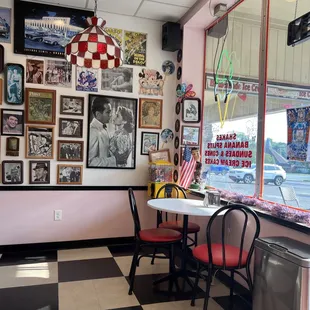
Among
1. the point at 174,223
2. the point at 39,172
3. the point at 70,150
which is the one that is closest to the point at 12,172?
the point at 39,172

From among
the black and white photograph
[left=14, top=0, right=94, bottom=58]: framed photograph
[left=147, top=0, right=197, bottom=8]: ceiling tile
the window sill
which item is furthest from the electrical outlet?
[left=147, top=0, right=197, bottom=8]: ceiling tile

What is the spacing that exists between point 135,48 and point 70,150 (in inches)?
60.2

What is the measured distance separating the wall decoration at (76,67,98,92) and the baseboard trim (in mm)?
1880

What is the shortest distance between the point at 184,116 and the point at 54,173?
1745mm

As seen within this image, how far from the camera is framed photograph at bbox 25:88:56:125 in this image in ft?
11.8

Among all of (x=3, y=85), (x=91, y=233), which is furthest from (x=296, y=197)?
(x=3, y=85)

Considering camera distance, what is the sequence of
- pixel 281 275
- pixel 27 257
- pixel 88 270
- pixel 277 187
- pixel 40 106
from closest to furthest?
1. pixel 281 275
2. pixel 277 187
3. pixel 88 270
4. pixel 27 257
5. pixel 40 106

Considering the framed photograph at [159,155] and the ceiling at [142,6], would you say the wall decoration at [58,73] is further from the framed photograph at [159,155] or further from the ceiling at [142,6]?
the framed photograph at [159,155]

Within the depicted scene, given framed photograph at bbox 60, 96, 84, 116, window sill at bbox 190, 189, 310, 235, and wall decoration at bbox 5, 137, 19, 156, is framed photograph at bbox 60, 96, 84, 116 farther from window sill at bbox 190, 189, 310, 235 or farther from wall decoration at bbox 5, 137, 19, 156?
window sill at bbox 190, 189, 310, 235

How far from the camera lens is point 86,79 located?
3.80m

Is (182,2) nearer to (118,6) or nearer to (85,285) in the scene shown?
(118,6)

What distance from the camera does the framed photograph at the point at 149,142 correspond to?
13.2 feet

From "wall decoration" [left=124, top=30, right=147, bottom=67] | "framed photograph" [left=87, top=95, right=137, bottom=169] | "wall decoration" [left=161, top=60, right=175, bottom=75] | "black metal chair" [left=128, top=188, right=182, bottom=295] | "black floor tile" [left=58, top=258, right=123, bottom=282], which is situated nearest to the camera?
"black metal chair" [left=128, top=188, right=182, bottom=295]

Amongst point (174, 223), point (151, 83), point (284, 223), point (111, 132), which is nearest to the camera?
point (284, 223)
